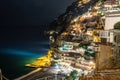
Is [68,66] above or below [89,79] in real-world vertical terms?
below

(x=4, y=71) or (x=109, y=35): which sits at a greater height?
(x=109, y=35)

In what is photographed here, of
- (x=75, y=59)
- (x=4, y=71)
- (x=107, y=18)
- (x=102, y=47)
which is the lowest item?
(x=4, y=71)

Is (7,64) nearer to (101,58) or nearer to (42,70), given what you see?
(42,70)

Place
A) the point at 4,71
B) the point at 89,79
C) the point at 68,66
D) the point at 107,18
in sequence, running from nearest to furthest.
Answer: the point at 89,79, the point at 107,18, the point at 68,66, the point at 4,71

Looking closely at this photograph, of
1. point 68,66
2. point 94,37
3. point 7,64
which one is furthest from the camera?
point 7,64

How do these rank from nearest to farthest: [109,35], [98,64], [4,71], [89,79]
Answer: [89,79]
[98,64]
[109,35]
[4,71]

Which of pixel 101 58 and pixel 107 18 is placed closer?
pixel 101 58

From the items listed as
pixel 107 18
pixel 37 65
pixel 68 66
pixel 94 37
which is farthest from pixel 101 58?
pixel 37 65

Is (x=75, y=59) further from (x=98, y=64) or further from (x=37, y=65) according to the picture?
(x=98, y=64)

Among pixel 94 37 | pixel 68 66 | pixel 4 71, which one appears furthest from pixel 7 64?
pixel 94 37
